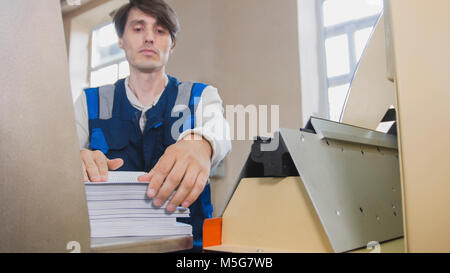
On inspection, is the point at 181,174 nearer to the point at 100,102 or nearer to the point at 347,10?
the point at 100,102

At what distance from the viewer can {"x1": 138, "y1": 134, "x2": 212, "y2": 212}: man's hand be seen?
409 mm

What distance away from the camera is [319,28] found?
1975mm

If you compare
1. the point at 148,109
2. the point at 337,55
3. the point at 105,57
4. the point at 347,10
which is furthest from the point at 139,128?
the point at 105,57

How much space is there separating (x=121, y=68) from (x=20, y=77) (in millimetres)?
2073

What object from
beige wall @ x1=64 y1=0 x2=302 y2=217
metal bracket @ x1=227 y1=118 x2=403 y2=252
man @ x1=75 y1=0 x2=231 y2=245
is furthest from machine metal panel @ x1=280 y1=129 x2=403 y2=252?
beige wall @ x1=64 y1=0 x2=302 y2=217

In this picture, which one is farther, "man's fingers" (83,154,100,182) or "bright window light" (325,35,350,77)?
"bright window light" (325,35,350,77)

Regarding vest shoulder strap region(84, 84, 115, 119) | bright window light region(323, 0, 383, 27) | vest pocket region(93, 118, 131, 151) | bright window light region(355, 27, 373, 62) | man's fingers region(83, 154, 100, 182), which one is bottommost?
man's fingers region(83, 154, 100, 182)

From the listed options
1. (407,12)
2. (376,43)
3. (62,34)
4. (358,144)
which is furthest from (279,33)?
(62,34)

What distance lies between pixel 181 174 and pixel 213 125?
1.18 feet

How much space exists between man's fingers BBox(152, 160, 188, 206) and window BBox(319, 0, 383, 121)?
4.93ft

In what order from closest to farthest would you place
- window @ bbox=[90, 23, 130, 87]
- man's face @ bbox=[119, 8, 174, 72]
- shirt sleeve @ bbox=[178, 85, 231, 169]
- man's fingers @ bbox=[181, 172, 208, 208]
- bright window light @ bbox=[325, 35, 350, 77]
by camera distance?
man's fingers @ bbox=[181, 172, 208, 208], shirt sleeve @ bbox=[178, 85, 231, 169], man's face @ bbox=[119, 8, 174, 72], bright window light @ bbox=[325, 35, 350, 77], window @ bbox=[90, 23, 130, 87]

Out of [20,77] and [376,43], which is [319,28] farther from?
[20,77]

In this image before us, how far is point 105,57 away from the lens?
2395 mm

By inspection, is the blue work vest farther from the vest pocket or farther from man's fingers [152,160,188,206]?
man's fingers [152,160,188,206]
